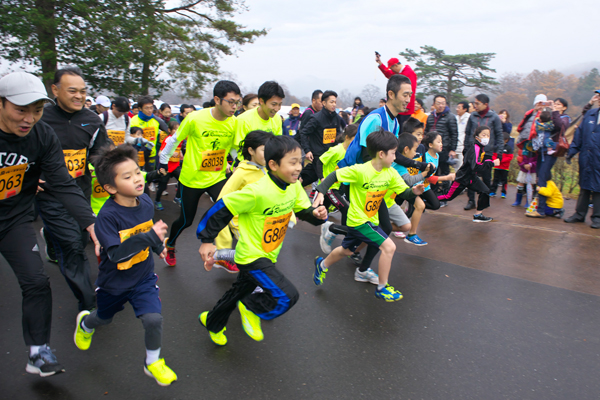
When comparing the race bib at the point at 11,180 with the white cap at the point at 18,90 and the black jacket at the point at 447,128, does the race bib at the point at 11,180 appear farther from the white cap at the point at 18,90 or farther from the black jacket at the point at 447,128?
the black jacket at the point at 447,128

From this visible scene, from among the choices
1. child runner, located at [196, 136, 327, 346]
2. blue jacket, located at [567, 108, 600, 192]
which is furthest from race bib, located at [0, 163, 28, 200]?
blue jacket, located at [567, 108, 600, 192]

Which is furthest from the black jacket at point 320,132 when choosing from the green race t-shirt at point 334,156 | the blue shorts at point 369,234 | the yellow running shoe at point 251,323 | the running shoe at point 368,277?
the yellow running shoe at point 251,323

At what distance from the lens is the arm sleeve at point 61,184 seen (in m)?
2.86

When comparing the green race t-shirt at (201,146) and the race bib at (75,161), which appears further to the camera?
the green race t-shirt at (201,146)

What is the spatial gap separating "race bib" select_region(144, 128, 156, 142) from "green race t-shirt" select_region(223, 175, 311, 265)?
5.94 meters

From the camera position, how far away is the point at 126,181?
8.33ft

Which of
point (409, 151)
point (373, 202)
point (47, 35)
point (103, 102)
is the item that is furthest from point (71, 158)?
point (47, 35)

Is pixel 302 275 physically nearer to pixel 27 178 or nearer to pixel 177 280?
pixel 177 280

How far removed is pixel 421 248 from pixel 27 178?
470 cm

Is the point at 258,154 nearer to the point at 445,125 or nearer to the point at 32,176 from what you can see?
the point at 32,176

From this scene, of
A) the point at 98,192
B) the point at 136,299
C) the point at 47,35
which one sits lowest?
the point at 136,299

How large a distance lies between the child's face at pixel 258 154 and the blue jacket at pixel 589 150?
5.67 metres

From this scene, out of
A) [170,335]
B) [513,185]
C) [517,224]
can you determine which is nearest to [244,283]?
[170,335]

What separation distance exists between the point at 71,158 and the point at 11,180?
1045 millimetres
